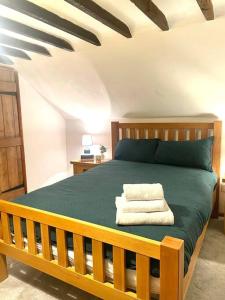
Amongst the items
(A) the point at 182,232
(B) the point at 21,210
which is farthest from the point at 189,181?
(B) the point at 21,210

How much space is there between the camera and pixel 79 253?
136 centimetres

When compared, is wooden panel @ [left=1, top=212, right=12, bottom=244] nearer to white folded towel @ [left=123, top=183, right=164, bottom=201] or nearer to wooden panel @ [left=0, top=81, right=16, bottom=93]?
white folded towel @ [left=123, top=183, right=164, bottom=201]

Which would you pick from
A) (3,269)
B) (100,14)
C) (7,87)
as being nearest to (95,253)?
(3,269)

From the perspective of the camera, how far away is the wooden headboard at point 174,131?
282 cm

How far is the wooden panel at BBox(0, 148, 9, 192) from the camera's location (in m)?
3.13

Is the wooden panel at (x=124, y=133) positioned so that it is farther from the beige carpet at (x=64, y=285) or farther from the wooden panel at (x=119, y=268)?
the wooden panel at (x=119, y=268)

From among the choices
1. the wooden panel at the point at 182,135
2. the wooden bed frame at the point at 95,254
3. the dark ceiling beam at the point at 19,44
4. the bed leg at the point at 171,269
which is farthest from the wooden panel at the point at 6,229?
the wooden panel at the point at 182,135

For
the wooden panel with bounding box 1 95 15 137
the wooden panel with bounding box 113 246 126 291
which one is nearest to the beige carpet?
the wooden panel with bounding box 113 246 126 291

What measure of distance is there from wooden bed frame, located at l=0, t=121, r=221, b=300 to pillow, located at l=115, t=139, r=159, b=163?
157 centimetres

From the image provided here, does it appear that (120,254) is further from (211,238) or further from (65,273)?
(211,238)

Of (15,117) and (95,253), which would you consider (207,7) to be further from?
(15,117)

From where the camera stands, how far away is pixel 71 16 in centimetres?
195

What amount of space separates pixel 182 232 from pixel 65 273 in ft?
2.48

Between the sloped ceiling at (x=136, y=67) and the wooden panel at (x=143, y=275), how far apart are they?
1.70 metres
